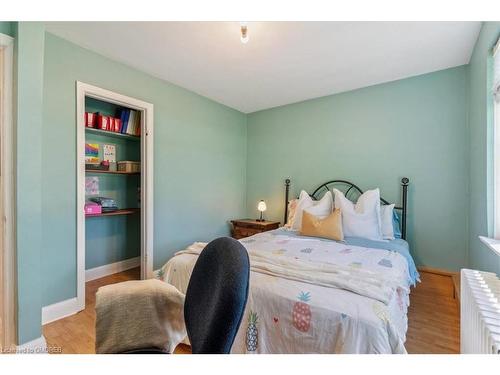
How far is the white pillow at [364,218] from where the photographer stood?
8.49 ft

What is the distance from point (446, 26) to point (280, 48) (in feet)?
4.30

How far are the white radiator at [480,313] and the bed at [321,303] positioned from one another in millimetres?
287

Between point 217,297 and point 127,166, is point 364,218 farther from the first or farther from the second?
point 127,166

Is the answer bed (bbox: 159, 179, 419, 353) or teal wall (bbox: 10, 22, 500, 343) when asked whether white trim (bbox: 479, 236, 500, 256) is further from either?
bed (bbox: 159, 179, 419, 353)

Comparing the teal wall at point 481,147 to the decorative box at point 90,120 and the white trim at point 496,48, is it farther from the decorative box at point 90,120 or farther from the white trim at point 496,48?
the decorative box at point 90,120

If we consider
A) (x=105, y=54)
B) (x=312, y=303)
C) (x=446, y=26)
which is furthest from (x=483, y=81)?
(x=105, y=54)

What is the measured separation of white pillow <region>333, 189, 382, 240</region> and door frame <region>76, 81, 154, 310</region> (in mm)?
2207

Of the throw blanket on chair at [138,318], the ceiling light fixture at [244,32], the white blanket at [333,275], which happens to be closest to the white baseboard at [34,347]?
the throw blanket on chair at [138,318]

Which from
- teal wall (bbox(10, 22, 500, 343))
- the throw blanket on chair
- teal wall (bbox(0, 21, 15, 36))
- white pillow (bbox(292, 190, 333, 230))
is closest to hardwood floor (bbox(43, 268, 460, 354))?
teal wall (bbox(10, 22, 500, 343))

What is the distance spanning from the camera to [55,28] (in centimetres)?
197

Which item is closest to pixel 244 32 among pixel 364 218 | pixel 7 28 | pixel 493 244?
pixel 7 28

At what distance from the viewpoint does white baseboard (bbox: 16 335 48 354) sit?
5.10 ft

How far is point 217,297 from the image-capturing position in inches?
27.7
